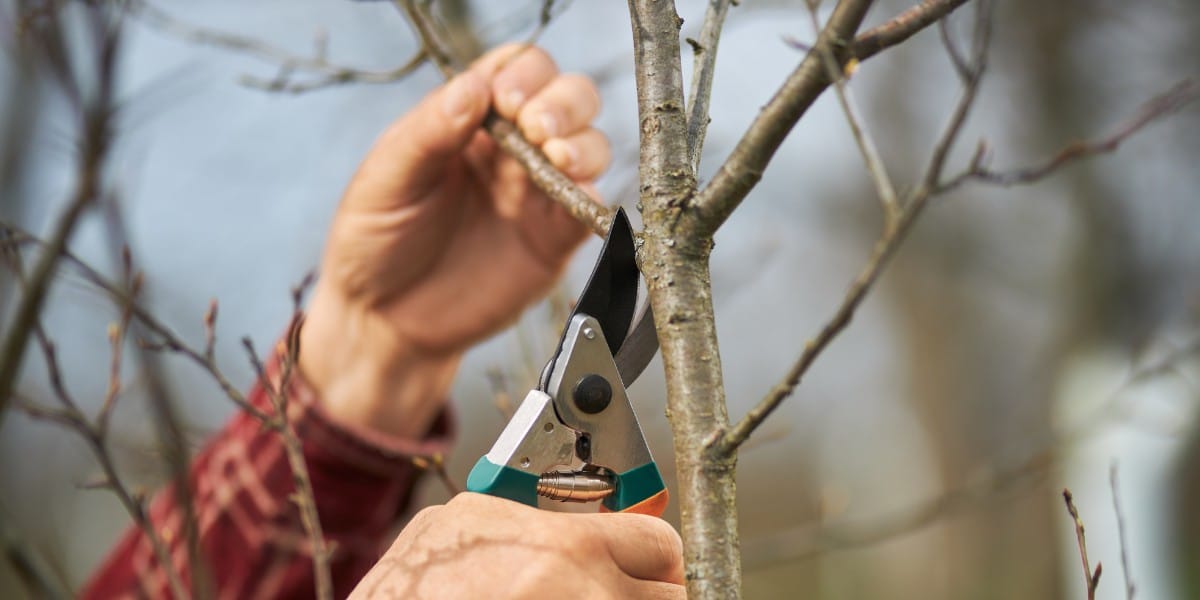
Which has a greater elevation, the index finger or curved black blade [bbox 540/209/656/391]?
curved black blade [bbox 540/209/656/391]

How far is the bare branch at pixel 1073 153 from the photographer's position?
757 mm

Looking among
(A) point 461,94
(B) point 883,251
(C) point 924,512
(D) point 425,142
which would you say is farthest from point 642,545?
(C) point 924,512

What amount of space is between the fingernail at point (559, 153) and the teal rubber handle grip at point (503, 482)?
84cm

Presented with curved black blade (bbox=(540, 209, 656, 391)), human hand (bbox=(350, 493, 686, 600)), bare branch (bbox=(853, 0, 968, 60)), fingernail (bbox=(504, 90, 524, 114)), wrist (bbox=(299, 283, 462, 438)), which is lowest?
human hand (bbox=(350, 493, 686, 600))

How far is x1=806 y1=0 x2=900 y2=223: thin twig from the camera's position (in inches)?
27.4

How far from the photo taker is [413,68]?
5.26 feet

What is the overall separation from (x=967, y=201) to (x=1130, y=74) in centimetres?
124

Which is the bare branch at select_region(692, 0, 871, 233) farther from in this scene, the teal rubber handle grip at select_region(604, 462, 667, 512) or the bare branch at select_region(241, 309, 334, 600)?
the bare branch at select_region(241, 309, 334, 600)

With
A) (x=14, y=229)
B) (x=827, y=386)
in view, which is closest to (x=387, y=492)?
(x=14, y=229)

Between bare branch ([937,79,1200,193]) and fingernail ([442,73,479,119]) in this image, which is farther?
fingernail ([442,73,479,119])

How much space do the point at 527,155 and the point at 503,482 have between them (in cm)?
68

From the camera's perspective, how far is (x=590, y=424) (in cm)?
98

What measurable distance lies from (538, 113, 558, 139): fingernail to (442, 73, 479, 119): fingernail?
13 cm

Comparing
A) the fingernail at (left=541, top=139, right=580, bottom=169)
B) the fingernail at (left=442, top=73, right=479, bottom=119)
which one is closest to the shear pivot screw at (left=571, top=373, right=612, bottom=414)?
the fingernail at (left=541, top=139, right=580, bottom=169)
